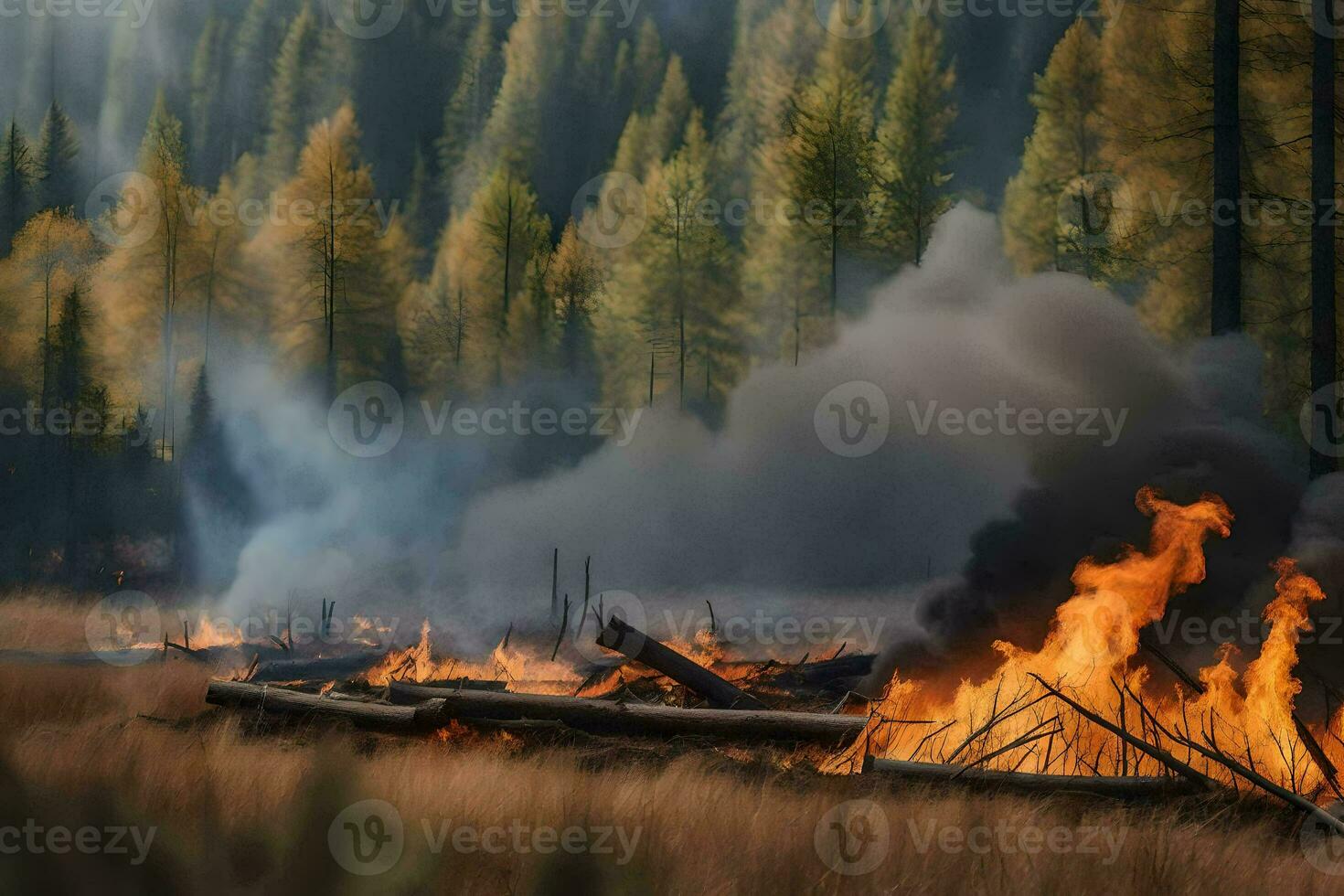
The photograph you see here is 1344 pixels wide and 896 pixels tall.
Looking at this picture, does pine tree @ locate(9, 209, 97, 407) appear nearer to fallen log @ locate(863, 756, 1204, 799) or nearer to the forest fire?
the forest fire

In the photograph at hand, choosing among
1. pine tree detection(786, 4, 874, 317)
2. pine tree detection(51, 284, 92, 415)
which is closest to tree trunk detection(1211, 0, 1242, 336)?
pine tree detection(786, 4, 874, 317)

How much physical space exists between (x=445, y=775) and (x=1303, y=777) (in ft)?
19.8

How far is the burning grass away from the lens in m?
6.54

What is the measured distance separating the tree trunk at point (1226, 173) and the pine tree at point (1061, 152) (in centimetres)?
1133

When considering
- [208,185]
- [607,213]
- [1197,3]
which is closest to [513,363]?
[607,213]

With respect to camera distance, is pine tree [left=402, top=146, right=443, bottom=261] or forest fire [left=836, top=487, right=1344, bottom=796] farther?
pine tree [left=402, top=146, right=443, bottom=261]

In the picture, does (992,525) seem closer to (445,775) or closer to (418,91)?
(445,775)

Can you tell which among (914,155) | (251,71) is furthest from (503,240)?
(251,71)

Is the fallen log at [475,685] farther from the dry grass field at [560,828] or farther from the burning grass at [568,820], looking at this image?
the dry grass field at [560,828]

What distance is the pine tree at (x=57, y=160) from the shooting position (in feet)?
123

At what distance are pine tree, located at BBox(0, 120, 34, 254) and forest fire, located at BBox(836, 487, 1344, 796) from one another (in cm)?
3574

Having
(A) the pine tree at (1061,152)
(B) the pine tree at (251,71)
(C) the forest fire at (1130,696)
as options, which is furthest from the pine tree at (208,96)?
(C) the forest fire at (1130,696)

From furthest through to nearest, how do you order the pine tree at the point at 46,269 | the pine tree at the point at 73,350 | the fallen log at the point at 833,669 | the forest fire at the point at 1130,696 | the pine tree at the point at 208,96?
1. the pine tree at the point at 208,96
2. the pine tree at the point at 46,269
3. the pine tree at the point at 73,350
4. the fallen log at the point at 833,669
5. the forest fire at the point at 1130,696

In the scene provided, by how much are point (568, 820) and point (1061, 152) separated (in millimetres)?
24323
